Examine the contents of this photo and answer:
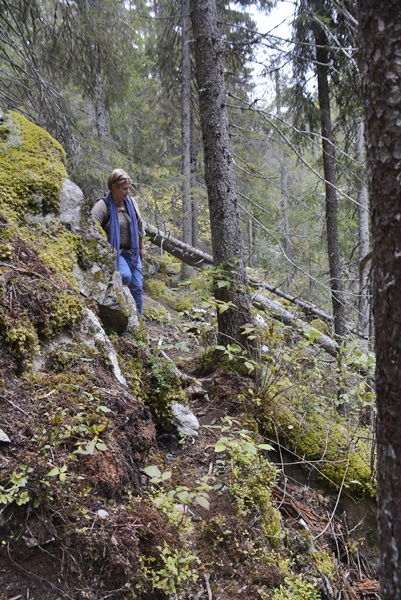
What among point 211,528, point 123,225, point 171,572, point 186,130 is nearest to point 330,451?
point 211,528

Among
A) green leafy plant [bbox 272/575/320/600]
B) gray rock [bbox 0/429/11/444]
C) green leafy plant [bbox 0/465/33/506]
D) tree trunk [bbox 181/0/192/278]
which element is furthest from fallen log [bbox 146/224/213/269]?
green leafy plant [bbox 0/465/33/506]

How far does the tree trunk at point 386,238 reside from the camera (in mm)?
1348

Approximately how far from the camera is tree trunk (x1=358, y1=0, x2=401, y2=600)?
1348 mm

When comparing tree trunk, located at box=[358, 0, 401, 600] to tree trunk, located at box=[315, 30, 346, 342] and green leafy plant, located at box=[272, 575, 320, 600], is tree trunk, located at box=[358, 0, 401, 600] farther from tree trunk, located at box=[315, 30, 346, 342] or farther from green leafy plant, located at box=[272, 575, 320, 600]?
tree trunk, located at box=[315, 30, 346, 342]

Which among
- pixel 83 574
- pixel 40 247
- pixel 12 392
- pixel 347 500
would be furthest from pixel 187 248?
pixel 83 574

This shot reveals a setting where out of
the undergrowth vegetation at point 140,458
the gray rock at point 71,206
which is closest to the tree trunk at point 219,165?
the undergrowth vegetation at point 140,458

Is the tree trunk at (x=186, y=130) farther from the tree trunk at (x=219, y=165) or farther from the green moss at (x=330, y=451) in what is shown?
the green moss at (x=330, y=451)

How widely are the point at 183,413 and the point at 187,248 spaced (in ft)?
22.1

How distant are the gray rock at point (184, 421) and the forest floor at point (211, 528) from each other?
8 cm

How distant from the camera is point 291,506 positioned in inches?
139

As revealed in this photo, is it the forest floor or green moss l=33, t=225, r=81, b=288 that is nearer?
the forest floor

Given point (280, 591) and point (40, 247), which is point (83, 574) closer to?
point (280, 591)

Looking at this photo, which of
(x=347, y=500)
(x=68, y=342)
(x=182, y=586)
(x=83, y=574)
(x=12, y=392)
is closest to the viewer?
(x=83, y=574)

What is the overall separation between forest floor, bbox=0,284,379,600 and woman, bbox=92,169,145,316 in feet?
5.11
